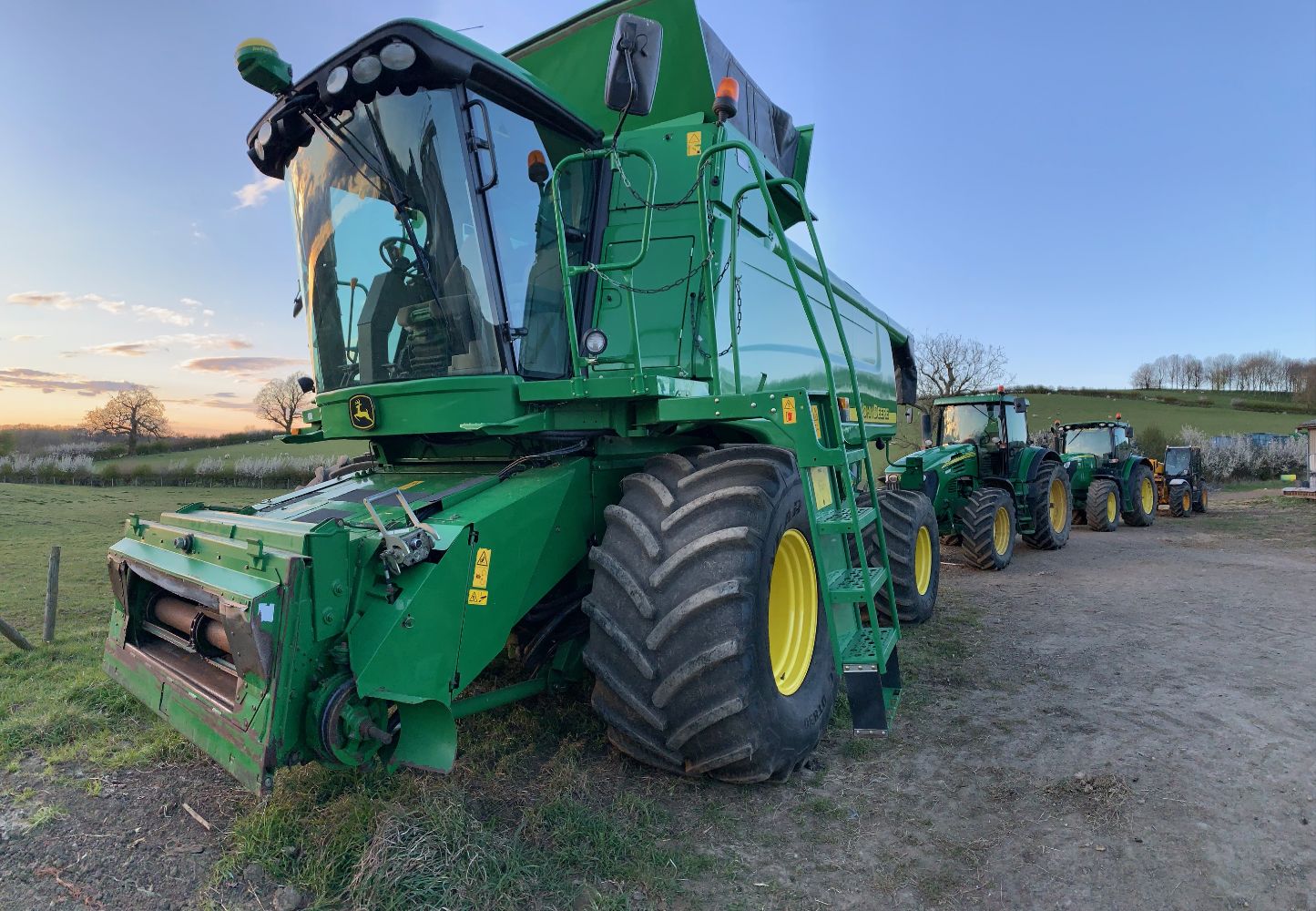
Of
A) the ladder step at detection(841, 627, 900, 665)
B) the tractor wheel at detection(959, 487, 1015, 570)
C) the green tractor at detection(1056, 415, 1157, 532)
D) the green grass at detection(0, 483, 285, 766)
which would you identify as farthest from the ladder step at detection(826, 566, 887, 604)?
the green tractor at detection(1056, 415, 1157, 532)

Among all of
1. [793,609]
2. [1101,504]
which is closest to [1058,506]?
[1101,504]

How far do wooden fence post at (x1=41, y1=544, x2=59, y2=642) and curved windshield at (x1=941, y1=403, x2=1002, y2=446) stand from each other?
11.3 m

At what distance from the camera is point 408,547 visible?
9.59 feet

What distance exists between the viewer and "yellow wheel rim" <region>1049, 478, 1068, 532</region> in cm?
1260

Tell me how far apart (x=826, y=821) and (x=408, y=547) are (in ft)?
6.78

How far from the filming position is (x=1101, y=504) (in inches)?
589

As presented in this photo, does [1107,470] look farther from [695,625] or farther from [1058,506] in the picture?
[695,625]

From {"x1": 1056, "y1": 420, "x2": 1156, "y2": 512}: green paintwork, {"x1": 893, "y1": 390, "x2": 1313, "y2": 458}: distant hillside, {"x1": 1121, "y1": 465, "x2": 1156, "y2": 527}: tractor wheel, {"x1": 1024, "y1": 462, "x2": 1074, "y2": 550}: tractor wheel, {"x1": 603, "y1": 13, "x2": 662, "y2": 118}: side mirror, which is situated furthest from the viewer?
{"x1": 893, "y1": 390, "x2": 1313, "y2": 458}: distant hillside

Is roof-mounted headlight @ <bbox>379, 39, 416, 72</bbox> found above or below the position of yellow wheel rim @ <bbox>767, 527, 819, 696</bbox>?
above

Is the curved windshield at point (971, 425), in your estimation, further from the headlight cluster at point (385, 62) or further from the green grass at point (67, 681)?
the green grass at point (67, 681)

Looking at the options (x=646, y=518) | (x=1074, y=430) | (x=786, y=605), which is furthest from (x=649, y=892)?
(x=1074, y=430)

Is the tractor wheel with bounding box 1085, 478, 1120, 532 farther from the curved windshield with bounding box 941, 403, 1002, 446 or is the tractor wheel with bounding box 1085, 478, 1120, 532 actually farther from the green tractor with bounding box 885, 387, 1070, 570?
the curved windshield with bounding box 941, 403, 1002, 446

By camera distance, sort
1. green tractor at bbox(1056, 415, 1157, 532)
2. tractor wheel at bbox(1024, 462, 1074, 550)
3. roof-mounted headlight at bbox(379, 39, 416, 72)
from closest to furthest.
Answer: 1. roof-mounted headlight at bbox(379, 39, 416, 72)
2. tractor wheel at bbox(1024, 462, 1074, 550)
3. green tractor at bbox(1056, 415, 1157, 532)

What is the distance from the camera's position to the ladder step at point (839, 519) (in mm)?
3654
